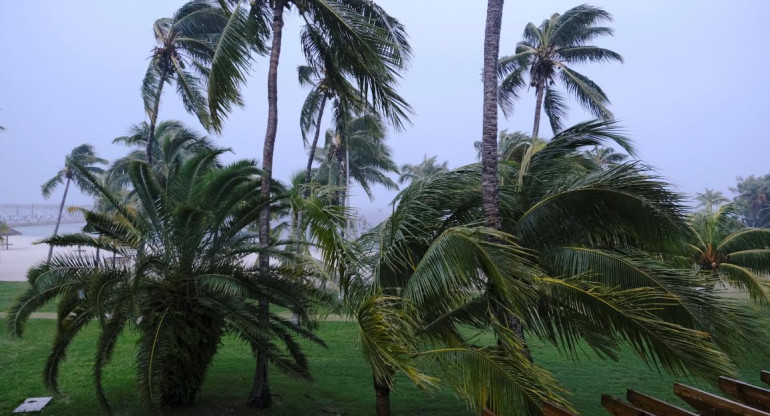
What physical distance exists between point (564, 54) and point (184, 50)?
44.4 feet

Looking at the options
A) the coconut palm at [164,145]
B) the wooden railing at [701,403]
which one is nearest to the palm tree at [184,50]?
the coconut palm at [164,145]

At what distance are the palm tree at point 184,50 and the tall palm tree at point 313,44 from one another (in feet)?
17.6

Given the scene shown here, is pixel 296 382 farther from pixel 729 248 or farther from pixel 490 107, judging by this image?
pixel 729 248

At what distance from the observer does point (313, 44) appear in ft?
36.3

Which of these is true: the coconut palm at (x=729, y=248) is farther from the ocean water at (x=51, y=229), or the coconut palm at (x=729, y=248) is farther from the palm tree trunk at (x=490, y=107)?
the ocean water at (x=51, y=229)

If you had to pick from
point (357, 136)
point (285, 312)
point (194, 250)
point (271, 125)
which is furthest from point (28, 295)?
point (357, 136)

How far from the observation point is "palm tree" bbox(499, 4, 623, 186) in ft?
64.7

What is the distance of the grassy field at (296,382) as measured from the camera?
998 centimetres

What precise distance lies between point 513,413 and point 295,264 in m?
4.98

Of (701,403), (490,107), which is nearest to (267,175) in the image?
(490,107)

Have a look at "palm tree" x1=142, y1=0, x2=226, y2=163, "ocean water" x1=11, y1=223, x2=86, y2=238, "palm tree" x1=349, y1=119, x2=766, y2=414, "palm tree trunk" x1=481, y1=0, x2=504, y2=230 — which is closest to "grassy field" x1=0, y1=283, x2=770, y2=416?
"palm tree" x1=349, y1=119, x2=766, y2=414

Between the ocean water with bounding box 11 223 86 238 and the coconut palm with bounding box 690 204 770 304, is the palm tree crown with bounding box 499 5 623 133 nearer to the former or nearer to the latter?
the coconut palm with bounding box 690 204 770 304

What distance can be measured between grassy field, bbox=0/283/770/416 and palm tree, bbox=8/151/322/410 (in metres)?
1.47

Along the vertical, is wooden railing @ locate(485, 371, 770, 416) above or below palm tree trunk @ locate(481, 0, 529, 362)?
below
